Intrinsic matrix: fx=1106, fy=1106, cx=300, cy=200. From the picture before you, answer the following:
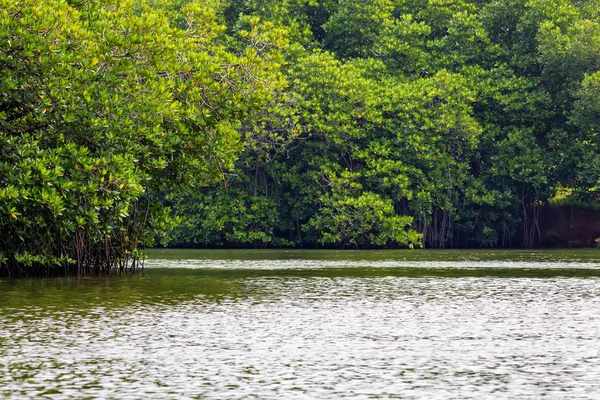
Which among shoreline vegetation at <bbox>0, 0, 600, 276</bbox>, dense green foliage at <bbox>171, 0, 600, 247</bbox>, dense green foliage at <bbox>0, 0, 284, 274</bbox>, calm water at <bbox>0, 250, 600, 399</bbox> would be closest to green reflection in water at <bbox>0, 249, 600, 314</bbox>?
calm water at <bbox>0, 250, 600, 399</bbox>

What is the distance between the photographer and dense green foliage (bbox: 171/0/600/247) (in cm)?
4975

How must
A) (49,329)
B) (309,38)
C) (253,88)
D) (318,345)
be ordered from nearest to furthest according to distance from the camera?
(318,345) → (49,329) → (253,88) → (309,38)

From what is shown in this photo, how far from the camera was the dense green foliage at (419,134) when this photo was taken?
163ft

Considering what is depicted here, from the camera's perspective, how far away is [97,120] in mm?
25094

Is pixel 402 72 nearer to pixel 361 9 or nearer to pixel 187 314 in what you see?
Answer: pixel 361 9

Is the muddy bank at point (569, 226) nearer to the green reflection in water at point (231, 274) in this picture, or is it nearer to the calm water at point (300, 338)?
the green reflection in water at point (231, 274)

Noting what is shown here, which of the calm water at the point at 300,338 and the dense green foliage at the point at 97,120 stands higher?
the dense green foliage at the point at 97,120

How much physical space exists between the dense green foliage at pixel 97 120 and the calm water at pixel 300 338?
5.35 feet

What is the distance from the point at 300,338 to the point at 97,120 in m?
12.2

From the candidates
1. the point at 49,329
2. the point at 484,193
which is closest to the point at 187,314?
the point at 49,329

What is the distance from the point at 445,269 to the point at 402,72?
81.8ft

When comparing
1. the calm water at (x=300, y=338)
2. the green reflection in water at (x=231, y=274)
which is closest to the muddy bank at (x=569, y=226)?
the green reflection in water at (x=231, y=274)

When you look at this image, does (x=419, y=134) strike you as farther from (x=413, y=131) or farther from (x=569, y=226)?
(x=569, y=226)

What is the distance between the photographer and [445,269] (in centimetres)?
3086
